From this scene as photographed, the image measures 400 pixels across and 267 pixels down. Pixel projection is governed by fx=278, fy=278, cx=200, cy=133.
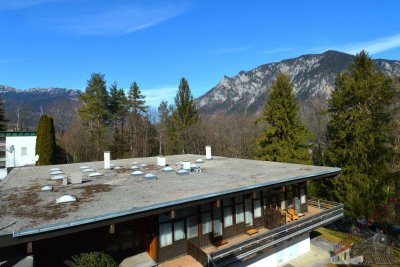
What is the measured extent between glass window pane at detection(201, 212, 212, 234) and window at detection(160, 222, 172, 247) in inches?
67.4

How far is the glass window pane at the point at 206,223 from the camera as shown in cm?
1270

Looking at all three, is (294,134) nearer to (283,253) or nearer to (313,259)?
(313,259)

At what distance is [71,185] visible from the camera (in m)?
13.3

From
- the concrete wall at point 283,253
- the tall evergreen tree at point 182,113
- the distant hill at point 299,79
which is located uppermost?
the distant hill at point 299,79

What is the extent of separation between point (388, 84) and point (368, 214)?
9637mm

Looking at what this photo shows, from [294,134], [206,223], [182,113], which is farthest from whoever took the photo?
[182,113]

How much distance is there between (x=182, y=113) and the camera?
51625 millimetres

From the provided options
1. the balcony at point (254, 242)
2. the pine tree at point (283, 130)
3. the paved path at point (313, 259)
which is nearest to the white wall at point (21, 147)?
the pine tree at point (283, 130)

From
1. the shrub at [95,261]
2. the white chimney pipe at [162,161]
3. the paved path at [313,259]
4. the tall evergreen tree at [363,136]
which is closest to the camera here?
the shrub at [95,261]

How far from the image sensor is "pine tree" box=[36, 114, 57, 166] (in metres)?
31.5

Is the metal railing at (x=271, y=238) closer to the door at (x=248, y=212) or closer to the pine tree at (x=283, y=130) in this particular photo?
the door at (x=248, y=212)

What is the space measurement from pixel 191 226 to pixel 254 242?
9.37 feet

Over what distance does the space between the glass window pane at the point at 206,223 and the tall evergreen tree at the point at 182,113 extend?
34194mm

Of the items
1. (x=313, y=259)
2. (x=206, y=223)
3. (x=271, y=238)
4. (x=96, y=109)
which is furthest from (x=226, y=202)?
(x=96, y=109)
